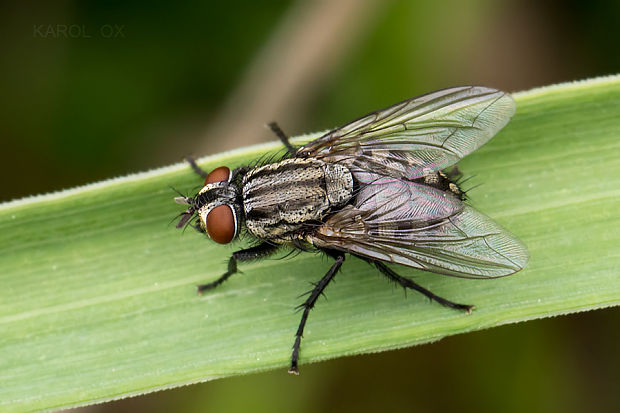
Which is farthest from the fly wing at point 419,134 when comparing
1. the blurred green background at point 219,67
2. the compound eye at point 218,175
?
the blurred green background at point 219,67

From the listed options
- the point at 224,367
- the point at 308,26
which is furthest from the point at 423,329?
the point at 308,26

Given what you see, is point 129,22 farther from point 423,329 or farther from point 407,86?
point 423,329

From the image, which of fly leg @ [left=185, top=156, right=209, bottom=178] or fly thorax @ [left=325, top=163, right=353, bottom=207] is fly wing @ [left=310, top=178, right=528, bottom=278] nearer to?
fly thorax @ [left=325, top=163, right=353, bottom=207]

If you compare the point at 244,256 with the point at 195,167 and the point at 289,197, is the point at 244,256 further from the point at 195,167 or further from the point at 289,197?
the point at 195,167

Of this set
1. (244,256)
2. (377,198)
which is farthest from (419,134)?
(244,256)

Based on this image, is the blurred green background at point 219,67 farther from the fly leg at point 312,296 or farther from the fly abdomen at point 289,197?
the fly leg at point 312,296

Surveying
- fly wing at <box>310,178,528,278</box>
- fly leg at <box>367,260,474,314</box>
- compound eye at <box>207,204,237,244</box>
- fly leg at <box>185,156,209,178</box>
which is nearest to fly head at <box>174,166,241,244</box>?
compound eye at <box>207,204,237,244</box>

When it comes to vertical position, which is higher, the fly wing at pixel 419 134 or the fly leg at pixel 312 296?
the fly wing at pixel 419 134

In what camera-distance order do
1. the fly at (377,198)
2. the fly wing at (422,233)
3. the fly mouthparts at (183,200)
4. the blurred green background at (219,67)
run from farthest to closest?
the blurred green background at (219,67), the fly mouthparts at (183,200), the fly at (377,198), the fly wing at (422,233)
